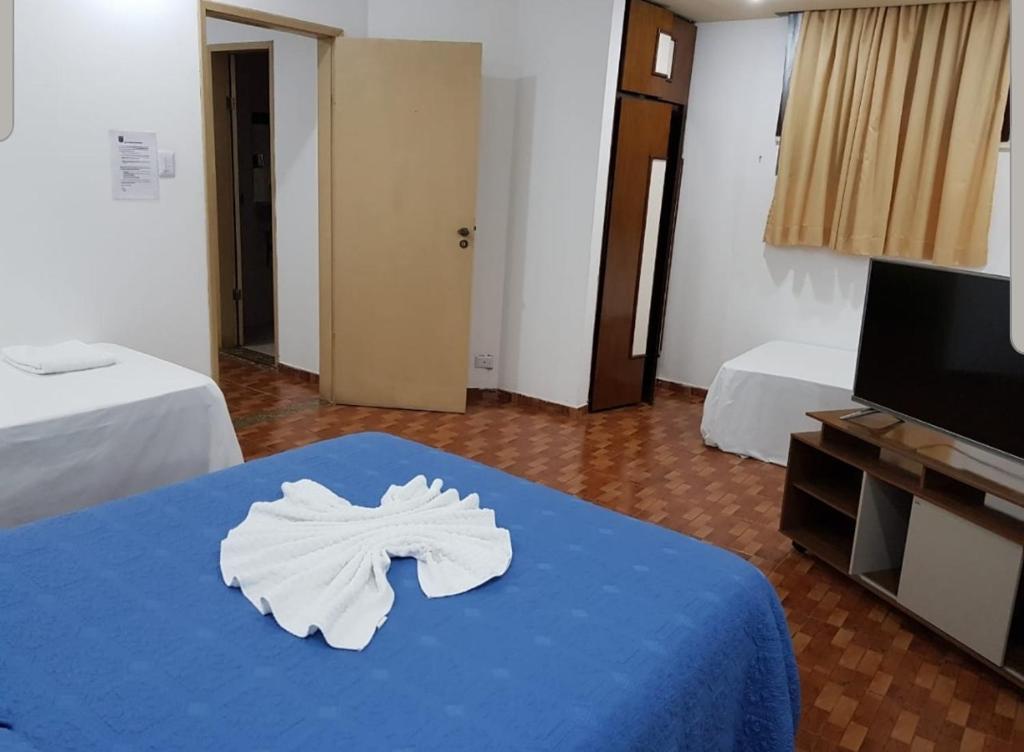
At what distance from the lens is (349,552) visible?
1.64 meters

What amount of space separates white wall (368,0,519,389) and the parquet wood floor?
52 cm

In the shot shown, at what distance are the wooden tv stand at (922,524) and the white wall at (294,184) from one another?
3092 mm

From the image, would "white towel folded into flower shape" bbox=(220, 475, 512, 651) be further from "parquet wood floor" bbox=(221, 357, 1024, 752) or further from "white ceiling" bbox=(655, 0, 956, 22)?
"white ceiling" bbox=(655, 0, 956, 22)

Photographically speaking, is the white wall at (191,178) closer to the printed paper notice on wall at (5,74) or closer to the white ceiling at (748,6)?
the white ceiling at (748,6)

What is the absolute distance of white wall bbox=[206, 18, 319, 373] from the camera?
15.1ft

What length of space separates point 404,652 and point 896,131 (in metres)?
3.99

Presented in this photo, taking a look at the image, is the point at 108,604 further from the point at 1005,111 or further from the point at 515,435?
the point at 1005,111

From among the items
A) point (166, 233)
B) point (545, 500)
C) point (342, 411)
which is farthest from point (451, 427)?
point (545, 500)

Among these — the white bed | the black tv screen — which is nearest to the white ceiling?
the black tv screen

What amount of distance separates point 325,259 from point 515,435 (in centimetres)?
153

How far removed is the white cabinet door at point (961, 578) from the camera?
7.33ft

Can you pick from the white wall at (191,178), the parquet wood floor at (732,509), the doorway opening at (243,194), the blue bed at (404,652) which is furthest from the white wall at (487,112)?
the blue bed at (404,652)

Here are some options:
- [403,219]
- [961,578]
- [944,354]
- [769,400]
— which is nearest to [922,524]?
[961,578]

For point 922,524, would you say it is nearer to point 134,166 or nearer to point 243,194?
point 134,166
